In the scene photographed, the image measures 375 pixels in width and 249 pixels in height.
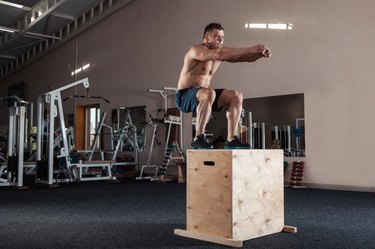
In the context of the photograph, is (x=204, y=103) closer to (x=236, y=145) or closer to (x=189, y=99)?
(x=189, y=99)

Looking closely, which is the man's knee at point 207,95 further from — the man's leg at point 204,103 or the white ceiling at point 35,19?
the white ceiling at point 35,19

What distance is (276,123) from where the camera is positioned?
22.1 ft

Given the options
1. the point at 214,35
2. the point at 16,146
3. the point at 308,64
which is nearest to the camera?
the point at 214,35

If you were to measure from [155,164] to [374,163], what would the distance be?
4749 mm

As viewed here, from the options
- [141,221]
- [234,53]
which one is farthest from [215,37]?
[141,221]

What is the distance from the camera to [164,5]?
8.90 metres

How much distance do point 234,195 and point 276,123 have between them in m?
4.34

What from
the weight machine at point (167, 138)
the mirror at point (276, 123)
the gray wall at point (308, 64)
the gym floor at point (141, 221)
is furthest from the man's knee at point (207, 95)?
the weight machine at point (167, 138)

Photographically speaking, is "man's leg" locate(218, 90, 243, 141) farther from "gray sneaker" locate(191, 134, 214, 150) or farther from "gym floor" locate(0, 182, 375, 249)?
"gym floor" locate(0, 182, 375, 249)

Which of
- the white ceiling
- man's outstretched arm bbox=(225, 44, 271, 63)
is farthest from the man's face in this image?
the white ceiling

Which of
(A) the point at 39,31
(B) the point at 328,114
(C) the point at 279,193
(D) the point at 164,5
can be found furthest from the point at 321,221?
(A) the point at 39,31

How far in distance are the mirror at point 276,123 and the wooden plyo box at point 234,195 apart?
3371mm

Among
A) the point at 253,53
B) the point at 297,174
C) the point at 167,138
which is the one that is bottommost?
the point at 297,174

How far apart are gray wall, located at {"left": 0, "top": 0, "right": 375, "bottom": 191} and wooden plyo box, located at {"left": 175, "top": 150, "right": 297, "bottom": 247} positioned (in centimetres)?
339
